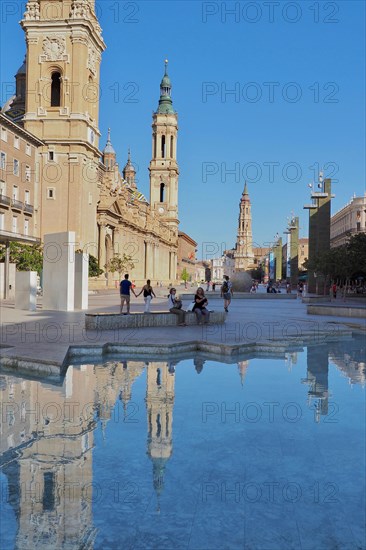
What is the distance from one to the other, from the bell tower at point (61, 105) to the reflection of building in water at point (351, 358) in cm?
3858

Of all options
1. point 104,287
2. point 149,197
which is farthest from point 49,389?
point 149,197

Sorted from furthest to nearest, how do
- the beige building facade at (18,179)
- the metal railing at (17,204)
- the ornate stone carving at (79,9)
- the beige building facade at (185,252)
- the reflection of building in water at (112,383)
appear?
the beige building facade at (185,252) → the ornate stone carving at (79,9) → the metal railing at (17,204) → the beige building facade at (18,179) → the reflection of building in water at (112,383)

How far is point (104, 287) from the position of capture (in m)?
51.9

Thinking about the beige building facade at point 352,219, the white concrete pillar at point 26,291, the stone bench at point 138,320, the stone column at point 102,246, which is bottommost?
the stone bench at point 138,320

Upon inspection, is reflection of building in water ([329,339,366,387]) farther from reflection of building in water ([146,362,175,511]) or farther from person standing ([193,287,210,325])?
person standing ([193,287,210,325])

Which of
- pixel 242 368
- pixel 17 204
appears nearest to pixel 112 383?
pixel 242 368

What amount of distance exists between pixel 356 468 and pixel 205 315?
12.0 metres

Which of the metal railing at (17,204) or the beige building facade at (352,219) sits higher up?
the beige building facade at (352,219)

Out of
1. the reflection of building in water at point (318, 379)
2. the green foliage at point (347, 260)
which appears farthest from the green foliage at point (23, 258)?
the reflection of building in water at point (318, 379)

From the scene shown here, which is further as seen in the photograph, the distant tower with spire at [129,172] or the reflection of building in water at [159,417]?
the distant tower with spire at [129,172]

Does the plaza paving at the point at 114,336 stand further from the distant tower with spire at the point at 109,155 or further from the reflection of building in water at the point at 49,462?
the distant tower with spire at the point at 109,155

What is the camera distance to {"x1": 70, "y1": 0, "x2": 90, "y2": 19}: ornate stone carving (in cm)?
4781

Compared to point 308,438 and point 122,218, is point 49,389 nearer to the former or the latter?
point 308,438

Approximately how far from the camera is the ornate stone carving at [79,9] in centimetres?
4781
